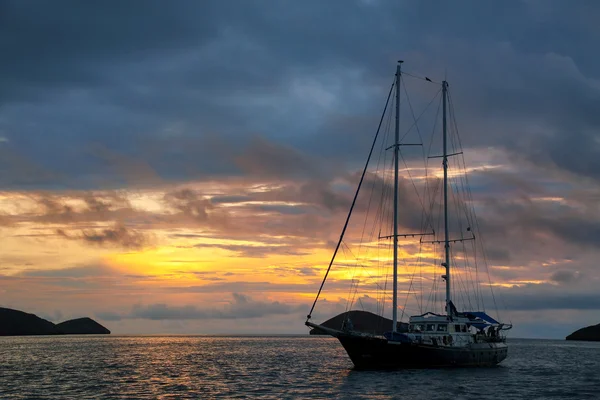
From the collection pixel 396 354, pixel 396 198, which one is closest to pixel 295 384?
pixel 396 354

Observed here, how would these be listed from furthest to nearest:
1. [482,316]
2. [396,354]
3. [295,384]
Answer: [482,316]
[396,354]
[295,384]

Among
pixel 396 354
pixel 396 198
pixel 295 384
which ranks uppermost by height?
pixel 396 198

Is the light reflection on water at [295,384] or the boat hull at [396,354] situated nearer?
the light reflection on water at [295,384]

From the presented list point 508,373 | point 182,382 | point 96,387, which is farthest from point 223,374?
point 508,373

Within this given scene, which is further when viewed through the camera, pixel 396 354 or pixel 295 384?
pixel 396 354

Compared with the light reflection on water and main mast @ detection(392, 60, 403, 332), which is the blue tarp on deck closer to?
the light reflection on water

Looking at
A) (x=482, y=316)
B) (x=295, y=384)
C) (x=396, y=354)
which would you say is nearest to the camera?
(x=295, y=384)

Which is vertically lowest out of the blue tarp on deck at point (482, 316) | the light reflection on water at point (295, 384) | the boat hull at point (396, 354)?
the light reflection on water at point (295, 384)

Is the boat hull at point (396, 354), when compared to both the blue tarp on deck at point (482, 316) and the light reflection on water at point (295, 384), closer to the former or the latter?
the light reflection on water at point (295, 384)

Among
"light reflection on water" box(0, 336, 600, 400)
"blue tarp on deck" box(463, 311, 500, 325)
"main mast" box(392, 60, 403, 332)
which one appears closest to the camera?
"light reflection on water" box(0, 336, 600, 400)

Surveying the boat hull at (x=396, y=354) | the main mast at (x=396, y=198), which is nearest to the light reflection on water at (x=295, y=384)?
the boat hull at (x=396, y=354)

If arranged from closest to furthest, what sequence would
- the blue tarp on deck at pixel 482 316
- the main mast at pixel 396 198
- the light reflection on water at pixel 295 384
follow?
the light reflection on water at pixel 295 384
the main mast at pixel 396 198
the blue tarp on deck at pixel 482 316

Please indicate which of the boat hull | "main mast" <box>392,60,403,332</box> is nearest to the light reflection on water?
the boat hull

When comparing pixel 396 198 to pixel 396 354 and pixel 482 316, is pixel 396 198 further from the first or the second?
pixel 482 316
